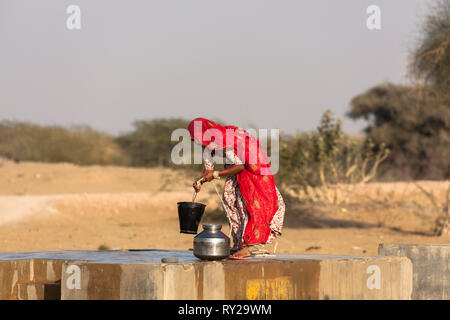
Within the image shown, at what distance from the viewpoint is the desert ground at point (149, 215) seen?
39.9 ft

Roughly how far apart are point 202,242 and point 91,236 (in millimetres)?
7703

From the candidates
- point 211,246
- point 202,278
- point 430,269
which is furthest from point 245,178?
point 430,269

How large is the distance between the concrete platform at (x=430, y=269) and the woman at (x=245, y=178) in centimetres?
131

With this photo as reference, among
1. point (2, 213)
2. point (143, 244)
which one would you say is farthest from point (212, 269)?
point (2, 213)

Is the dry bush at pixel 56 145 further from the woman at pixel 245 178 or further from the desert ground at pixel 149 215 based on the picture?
the woman at pixel 245 178

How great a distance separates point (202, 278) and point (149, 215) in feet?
38.1

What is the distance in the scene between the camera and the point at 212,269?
5371 millimetres

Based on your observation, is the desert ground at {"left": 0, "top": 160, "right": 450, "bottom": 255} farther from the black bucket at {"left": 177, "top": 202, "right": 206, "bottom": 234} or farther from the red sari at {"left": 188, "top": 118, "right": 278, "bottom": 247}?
the black bucket at {"left": 177, "top": 202, "right": 206, "bottom": 234}

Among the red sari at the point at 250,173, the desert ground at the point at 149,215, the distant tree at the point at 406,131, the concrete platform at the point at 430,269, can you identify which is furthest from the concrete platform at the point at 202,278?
the distant tree at the point at 406,131

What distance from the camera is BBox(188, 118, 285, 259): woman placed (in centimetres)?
620

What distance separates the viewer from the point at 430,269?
6.96 meters

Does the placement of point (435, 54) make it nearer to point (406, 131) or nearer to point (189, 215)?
point (189, 215)

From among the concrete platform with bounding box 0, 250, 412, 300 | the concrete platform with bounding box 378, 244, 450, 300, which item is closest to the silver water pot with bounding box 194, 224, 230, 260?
the concrete platform with bounding box 0, 250, 412, 300
